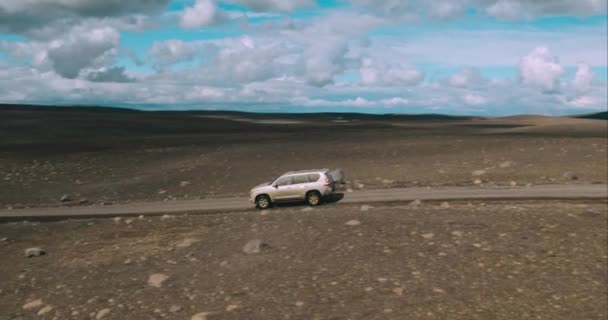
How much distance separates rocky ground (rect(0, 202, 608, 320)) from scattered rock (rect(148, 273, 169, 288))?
0.04m

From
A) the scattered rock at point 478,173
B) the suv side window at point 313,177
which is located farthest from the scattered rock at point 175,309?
the scattered rock at point 478,173

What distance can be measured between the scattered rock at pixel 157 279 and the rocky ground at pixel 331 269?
40mm

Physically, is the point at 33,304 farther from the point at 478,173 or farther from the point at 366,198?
the point at 478,173

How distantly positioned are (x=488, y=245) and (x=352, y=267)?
13.2 feet

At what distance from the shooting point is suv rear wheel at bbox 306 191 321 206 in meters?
25.0

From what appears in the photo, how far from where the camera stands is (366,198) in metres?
25.8

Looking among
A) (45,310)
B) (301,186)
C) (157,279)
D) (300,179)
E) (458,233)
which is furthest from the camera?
(300,179)

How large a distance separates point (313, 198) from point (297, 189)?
988 mm

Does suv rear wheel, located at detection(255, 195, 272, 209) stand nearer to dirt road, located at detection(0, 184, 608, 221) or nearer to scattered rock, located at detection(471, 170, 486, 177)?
dirt road, located at detection(0, 184, 608, 221)

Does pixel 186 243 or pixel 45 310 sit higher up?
pixel 186 243

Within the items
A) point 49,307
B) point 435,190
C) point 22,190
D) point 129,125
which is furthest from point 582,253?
point 129,125

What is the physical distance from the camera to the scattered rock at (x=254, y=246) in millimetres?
13703

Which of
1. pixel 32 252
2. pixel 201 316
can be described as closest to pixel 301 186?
pixel 32 252

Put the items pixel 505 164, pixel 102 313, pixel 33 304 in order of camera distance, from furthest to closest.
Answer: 1. pixel 505 164
2. pixel 33 304
3. pixel 102 313
